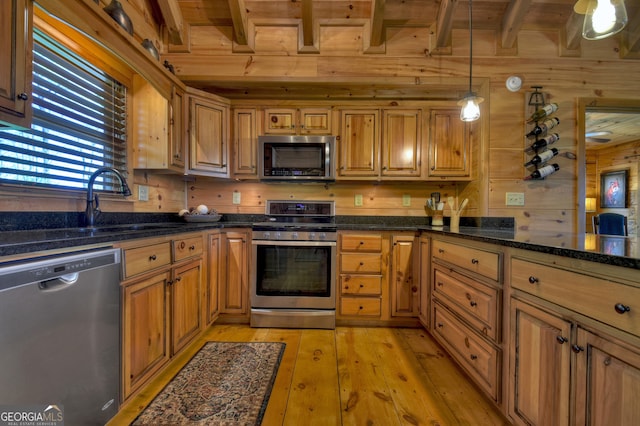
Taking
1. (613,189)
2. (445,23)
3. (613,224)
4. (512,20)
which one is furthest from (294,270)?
(613,189)

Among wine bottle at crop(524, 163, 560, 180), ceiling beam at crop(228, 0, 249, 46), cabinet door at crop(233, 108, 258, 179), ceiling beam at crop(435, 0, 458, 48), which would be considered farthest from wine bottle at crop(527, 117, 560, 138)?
ceiling beam at crop(228, 0, 249, 46)

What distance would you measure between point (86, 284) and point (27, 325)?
8.6 inches

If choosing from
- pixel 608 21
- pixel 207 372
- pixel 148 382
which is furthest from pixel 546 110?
pixel 148 382

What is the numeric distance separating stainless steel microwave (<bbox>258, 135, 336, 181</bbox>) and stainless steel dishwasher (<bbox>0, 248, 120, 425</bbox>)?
1532mm

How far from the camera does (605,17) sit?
1.28 metres

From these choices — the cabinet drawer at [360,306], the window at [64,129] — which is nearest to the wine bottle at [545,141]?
the cabinet drawer at [360,306]

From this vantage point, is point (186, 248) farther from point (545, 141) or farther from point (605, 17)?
point (545, 141)

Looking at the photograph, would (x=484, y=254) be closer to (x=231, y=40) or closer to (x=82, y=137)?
(x=82, y=137)

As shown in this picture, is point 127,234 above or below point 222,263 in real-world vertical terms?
above

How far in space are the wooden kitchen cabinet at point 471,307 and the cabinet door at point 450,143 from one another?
97cm

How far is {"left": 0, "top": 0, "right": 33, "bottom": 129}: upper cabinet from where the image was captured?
3.24 feet

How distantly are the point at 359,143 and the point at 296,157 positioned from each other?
0.66 metres

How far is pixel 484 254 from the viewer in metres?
1.37

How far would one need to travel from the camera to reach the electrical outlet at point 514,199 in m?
2.33
